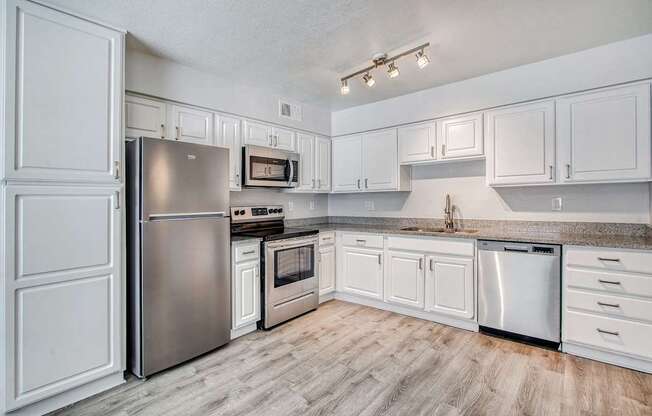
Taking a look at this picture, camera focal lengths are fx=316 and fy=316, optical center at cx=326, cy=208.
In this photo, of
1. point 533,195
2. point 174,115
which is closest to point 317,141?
point 174,115

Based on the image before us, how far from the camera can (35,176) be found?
184 cm

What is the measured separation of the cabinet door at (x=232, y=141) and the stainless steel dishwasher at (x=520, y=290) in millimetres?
2418

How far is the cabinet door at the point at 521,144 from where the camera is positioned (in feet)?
9.16

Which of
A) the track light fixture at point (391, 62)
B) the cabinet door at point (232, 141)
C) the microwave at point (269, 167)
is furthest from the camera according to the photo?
the microwave at point (269, 167)

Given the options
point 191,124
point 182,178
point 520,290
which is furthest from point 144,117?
point 520,290

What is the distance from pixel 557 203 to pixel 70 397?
4.11 m

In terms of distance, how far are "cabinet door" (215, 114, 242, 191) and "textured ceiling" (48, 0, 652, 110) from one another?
0.44m

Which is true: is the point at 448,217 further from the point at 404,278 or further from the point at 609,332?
the point at 609,332

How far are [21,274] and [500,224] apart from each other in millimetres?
3859

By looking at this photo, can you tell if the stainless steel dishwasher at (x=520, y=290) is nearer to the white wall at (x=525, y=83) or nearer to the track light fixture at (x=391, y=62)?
the white wall at (x=525, y=83)

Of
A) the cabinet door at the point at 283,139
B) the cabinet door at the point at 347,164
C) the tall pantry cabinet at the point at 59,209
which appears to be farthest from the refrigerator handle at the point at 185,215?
the cabinet door at the point at 347,164

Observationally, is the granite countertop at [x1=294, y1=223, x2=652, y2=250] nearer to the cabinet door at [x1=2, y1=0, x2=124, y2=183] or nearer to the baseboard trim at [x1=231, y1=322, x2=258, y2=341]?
the baseboard trim at [x1=231, y1=322, x2=258, y2=341]

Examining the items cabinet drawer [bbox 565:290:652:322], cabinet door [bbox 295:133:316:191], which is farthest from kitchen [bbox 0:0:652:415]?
cabinet door [bbox 295:133:316:191]

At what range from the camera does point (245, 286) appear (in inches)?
114
